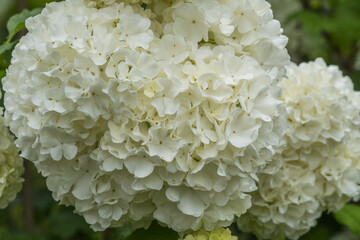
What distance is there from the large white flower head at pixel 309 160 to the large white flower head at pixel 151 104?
0.56 m

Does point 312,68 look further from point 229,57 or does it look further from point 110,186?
point 110,186

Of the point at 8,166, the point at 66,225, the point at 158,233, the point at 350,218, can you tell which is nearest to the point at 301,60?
the point at 350,218

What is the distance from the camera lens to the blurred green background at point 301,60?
441 centimetres

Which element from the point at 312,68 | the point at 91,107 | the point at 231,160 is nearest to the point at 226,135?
the point at 231,160

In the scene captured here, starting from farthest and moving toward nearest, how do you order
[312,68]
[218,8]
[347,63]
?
[347,63] → [312,68] → [218,8]

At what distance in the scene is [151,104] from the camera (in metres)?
2.14

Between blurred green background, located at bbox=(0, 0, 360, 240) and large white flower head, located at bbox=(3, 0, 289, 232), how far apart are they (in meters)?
1.69

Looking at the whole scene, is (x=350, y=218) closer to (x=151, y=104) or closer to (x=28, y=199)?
(x=151, y=104)

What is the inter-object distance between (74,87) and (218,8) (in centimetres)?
60

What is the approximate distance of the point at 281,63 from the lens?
2393mm

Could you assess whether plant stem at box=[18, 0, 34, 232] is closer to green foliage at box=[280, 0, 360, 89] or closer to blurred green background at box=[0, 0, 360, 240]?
blurred green background at box=[0, 0, 360, 240]

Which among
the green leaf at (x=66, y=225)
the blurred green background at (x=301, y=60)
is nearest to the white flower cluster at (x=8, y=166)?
the blurred green background at (x=301, y=60)

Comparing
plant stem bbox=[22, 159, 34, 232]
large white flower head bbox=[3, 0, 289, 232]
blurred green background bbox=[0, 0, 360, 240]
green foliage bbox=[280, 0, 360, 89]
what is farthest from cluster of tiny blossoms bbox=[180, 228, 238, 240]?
green foliage bbox=[280, 0, 360, 89]

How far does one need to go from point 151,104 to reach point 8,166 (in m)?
0.91
